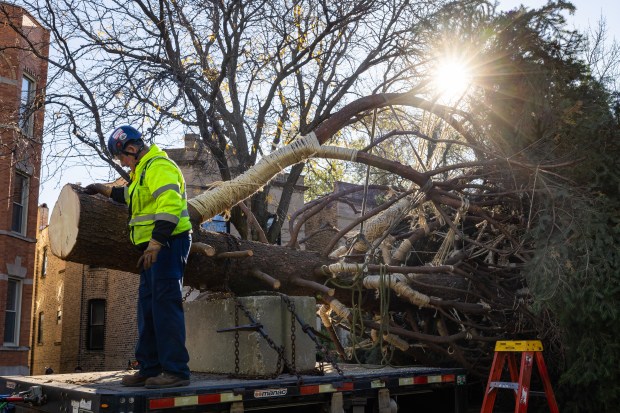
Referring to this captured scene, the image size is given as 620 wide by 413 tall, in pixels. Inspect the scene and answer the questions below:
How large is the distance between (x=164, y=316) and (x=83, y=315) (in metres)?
22.4

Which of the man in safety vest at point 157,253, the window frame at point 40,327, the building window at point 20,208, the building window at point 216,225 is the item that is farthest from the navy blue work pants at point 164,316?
the window frame at point 40,327

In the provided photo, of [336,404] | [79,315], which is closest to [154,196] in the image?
[336,404]

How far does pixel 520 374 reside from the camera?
6.09 m

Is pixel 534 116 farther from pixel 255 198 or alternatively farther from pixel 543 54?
pixel 255 198

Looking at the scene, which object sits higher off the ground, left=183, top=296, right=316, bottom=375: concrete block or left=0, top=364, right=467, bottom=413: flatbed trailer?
left=183, top=296, right=316, bottom=375: concrete block

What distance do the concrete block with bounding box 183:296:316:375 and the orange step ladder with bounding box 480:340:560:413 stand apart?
1.81m

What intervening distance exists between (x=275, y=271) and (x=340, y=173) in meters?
6.61

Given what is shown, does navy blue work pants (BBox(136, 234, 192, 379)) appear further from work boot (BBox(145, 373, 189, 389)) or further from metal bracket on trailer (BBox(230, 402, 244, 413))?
metal bracket on trailer (BBox(230, 402, 244, 413))

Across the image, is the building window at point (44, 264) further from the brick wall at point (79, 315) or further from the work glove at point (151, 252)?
the work glove at point (151, 252)

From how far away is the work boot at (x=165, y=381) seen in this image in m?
4.44

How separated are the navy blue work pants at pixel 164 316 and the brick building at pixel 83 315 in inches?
611

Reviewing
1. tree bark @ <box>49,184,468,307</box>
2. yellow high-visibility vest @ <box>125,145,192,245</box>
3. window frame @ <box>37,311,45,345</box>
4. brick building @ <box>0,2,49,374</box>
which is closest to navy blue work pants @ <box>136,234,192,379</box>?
yellow high-visibility vest @ <box>125,145,192,245</box>

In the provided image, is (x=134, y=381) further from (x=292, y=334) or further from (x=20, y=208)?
(x=20, y=208)

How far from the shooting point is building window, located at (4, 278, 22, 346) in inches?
741
